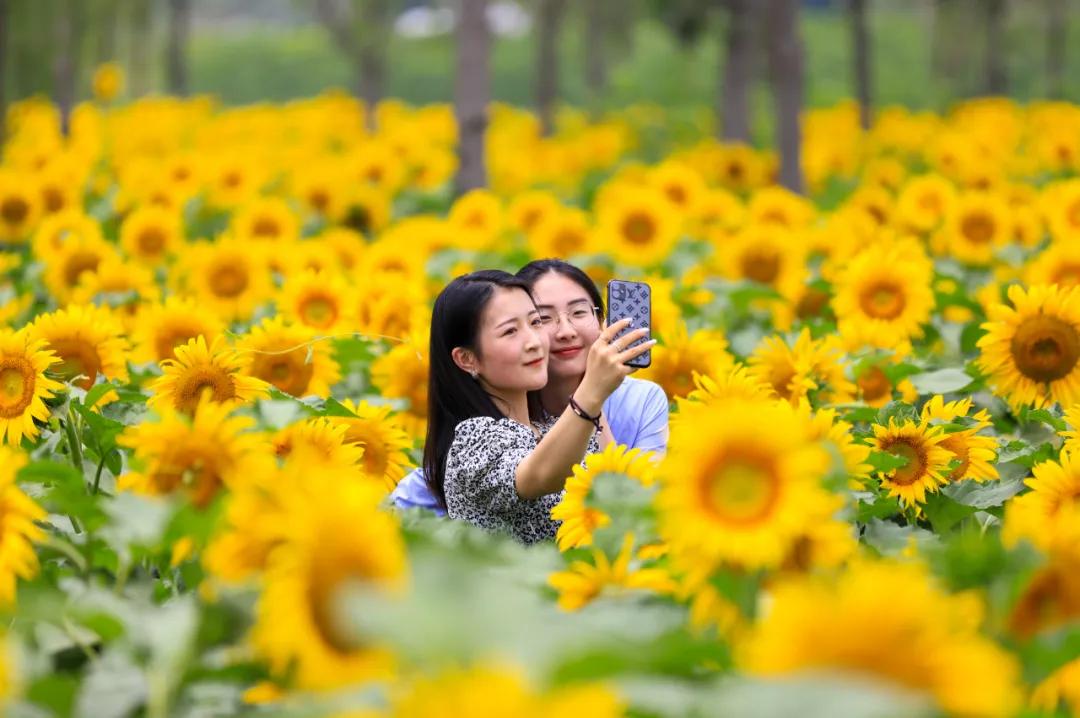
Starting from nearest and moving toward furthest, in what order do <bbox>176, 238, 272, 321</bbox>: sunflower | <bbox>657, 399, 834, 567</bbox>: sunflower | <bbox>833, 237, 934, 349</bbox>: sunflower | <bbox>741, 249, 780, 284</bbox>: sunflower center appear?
1. <bbox>657, 399, 834, 567</bbox>: sunflower
2. <bbox>833, 237, 934, 349</bbox>: sunflower
3. <bbox>176, 238, 272, 321</bbox>: sunflower
4. <bbox>741, 249, 780, 284</bbox>: sunflower center

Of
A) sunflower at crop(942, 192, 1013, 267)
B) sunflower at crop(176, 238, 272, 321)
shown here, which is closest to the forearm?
sunflower at crop(176, 238, 272, 321)

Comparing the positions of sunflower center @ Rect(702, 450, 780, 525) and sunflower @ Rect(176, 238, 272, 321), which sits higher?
sunflower @ Rect(176, 238, 272, 321)

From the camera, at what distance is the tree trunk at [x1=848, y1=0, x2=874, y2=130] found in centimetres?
1424

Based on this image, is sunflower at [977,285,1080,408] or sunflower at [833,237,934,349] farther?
sunflower at [833,237,934,349]

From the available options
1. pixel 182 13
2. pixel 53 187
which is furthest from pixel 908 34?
pixel 53 187

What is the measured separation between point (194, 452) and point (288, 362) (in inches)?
84.3

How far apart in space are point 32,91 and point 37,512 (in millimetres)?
18740

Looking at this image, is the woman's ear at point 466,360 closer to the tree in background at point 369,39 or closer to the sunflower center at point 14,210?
the sunflower center at point 14,210

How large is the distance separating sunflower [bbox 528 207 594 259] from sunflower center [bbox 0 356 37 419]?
164 inches

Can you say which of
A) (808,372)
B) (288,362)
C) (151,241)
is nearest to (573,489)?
(808,372)

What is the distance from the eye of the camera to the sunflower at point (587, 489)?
99.0 inches

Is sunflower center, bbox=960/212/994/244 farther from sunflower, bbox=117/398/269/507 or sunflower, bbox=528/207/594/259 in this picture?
sunflower, bbox=117/398/269/507

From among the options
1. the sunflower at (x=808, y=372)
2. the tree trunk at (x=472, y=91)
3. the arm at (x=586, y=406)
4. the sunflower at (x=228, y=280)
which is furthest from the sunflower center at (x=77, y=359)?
the tree trunk at (x=472, y=91)

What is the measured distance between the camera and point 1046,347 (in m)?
4.02
